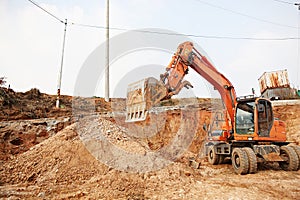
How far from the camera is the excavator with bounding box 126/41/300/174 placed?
23.6 ft

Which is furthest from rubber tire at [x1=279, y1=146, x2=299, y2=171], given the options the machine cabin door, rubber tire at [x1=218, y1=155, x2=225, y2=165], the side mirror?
rubber tire at [x1=218, y1=155, x2=225, y2=165]

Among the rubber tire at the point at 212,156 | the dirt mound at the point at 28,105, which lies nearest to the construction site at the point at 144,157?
the rubber tire at the point at 212,156

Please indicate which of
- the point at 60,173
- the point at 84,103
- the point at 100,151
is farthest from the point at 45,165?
the point at 84,103

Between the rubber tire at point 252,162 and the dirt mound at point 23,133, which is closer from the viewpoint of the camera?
the rubber tire at point 252,162

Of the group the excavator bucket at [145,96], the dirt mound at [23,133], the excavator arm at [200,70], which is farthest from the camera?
the dirt mound at [23,133]

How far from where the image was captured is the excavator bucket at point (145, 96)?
711 cm

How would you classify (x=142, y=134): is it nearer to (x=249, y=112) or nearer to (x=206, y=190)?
(x=249, y=112)

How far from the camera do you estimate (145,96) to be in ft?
23.5

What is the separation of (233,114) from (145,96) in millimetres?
3461

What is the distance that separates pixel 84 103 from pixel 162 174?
11535 millimetres

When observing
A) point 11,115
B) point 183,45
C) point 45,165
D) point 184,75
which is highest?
point 183,45

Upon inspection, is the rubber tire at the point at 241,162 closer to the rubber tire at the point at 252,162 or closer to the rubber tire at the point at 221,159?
the rubber tire at the point at 252,162

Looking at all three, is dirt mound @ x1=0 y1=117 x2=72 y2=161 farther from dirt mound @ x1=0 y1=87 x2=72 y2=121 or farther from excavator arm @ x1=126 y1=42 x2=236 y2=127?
excavator arm @ x1=126 y1=42 x2=236 y2=127

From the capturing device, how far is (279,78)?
17891 mm
